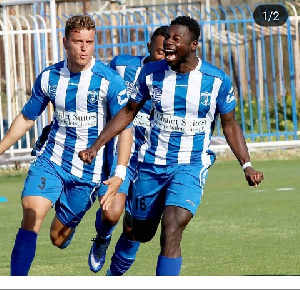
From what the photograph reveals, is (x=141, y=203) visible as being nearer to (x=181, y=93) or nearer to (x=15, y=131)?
(x=181, y=93)

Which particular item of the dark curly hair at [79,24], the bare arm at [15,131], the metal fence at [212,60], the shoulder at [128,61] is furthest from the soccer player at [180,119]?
the metal fence at [212,60]

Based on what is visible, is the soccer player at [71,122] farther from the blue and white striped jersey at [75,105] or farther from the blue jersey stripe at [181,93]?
the blue jersey stripe at [181,93]

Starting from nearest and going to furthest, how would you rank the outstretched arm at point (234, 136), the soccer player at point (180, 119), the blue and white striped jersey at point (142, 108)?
the soccer player at point (180, 119) < the outstretched arm at point (234, 136) < the blue and white striped jersey at point (142, 108)

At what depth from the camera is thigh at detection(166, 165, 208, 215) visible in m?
8.24

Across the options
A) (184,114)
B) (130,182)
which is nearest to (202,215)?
(130,182)

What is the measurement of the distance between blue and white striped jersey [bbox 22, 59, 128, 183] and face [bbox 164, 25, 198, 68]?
832mm

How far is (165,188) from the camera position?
8.65 m

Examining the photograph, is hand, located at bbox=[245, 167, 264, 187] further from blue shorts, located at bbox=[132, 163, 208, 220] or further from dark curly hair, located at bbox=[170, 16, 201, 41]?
dark curly hair, located at bbox=[170, 16, 201, 41]

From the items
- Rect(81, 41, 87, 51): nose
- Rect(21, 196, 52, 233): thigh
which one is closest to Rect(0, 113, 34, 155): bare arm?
Rect(21, 196, 52, 233): thigh

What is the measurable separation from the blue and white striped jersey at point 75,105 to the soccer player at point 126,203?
1.31 feet

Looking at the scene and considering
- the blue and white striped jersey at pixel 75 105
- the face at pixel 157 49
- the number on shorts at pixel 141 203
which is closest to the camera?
the number on shorts at pixel 141 203

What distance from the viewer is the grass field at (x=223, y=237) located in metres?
9.88

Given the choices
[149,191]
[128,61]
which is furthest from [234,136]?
[128,61]

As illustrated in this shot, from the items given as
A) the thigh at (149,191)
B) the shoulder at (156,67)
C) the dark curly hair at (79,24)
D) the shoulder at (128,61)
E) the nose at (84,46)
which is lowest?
the thigh at (149,191)
